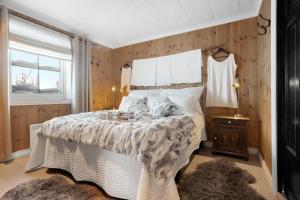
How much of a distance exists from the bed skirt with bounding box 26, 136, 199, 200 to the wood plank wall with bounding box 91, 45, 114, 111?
169cm

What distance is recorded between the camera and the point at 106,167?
1.63 metres

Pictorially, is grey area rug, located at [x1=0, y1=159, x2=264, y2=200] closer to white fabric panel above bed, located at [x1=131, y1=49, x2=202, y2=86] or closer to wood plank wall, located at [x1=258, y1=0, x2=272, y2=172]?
wood plank wall, located at [x1=258, y1=0, x2=272, y2=172]

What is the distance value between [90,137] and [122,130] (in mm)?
A: 371

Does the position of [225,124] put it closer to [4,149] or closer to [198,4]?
[198,4]

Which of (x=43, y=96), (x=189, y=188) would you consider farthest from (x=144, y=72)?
(x=189, y=188)

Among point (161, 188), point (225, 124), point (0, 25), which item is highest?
point (0, 25)

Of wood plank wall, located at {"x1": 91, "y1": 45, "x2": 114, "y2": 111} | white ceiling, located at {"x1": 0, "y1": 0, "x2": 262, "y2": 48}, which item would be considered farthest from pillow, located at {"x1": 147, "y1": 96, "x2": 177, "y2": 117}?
wood plank wall, located at {"x1": 91, "y1": 45, "x2": 114, "y2": 111}

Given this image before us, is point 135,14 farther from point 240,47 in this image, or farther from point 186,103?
point 240,47

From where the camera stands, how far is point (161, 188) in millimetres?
1376

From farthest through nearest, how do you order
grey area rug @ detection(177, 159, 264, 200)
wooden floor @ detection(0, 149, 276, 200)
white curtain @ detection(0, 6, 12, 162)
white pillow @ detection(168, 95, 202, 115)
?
white pillow @ detection(168, 95, 202, 115) → white curtain @ detection(0, 6, 12, 162) → wooden floor @ detection(0, 149, 276, 200) → grey area rug @ detection(177, 159, 264, 200)

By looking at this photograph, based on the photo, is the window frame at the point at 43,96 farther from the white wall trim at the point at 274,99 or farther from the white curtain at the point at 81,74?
the white wall trim at the point at 274,99

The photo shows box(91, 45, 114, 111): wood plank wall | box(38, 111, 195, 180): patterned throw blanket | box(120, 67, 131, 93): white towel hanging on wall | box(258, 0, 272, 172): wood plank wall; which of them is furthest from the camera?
box(120, 67, 131, 93): white towel hanging on wall

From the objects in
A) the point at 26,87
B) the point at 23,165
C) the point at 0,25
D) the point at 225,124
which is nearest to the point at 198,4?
the point at 225,124

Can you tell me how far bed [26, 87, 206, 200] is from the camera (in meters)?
1.34
